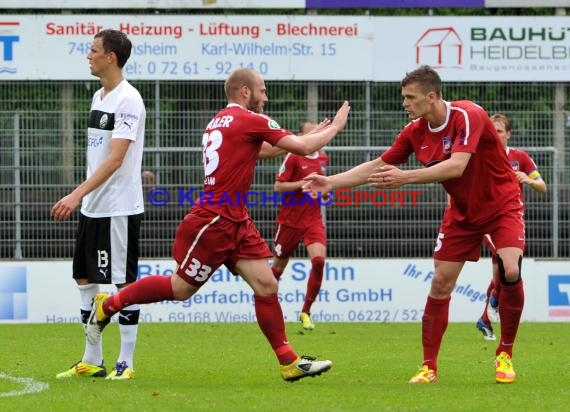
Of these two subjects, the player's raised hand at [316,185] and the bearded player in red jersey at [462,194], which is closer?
the bearded player in red jersey at [462,194]

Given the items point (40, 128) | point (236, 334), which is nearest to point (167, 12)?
point (40, 128)

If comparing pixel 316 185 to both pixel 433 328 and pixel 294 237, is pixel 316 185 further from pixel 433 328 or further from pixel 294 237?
pixel 294 237

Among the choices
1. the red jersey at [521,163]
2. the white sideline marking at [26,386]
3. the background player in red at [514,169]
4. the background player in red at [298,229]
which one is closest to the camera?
the white sideline marking at [26,386]

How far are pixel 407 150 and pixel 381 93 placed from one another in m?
9.51

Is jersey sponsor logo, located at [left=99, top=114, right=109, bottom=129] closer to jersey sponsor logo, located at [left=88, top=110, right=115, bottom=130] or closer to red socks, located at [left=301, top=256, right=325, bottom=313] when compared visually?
jersey sponsor logo, located at [left=88, top=110, right=115, bottom=130]

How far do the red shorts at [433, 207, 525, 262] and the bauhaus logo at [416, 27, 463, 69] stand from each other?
10497mm

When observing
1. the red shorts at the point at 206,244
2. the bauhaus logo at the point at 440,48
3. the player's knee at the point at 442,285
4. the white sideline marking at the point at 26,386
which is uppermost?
the bauhaus logo at the point at 440,48

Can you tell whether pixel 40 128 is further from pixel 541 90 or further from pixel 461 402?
pixel 461 402

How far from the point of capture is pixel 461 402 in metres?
7.82

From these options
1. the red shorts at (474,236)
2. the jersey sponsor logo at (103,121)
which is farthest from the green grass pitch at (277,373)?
the jersey sponsor logo at (103,121)

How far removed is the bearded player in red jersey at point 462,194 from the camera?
8.78m

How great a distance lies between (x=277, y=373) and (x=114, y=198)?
1.94 meters

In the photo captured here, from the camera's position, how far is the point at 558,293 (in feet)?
57.5

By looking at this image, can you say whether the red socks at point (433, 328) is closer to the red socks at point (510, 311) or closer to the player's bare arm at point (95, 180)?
the red socks at point (510, 311)
